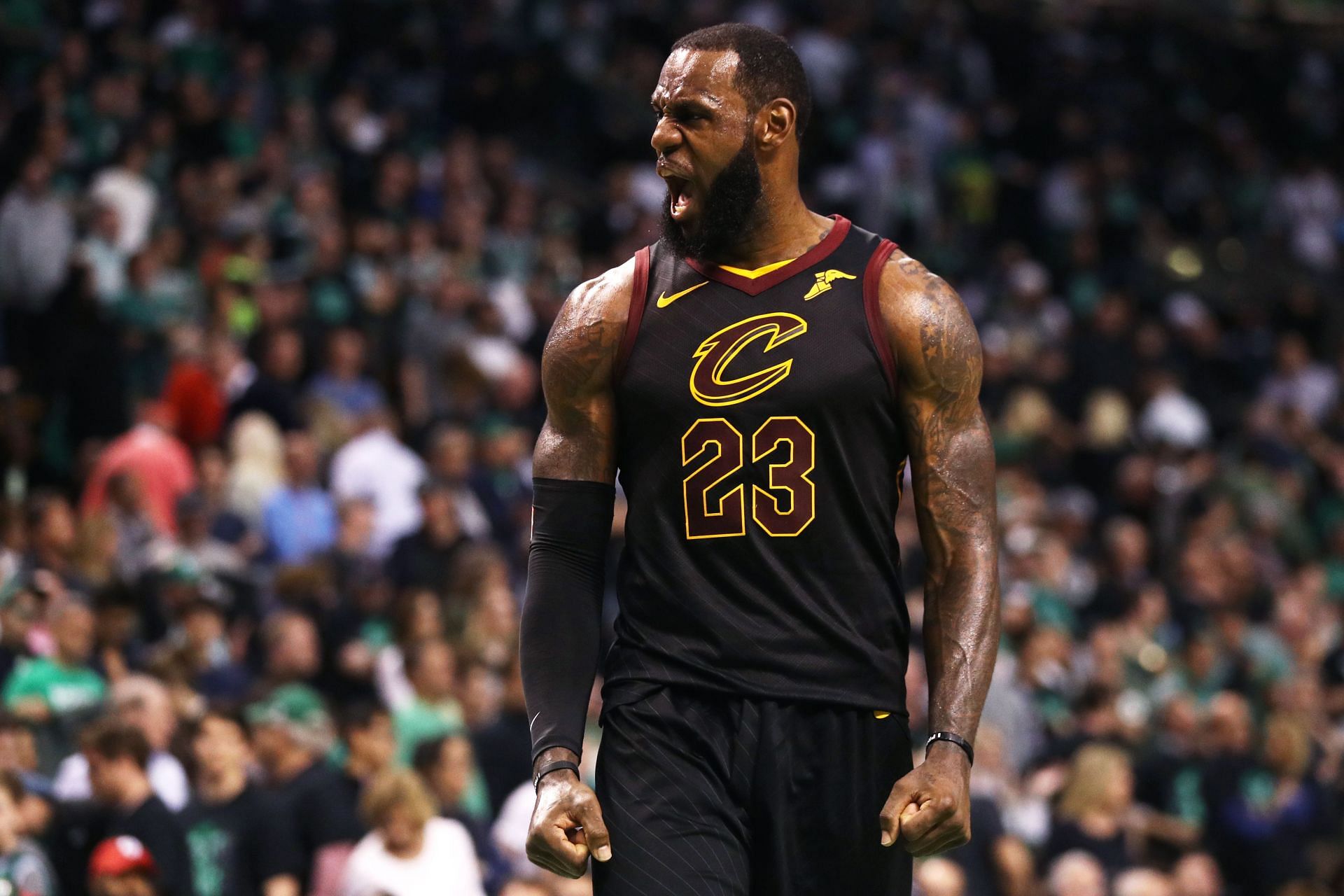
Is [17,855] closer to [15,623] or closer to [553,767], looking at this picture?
[15,623]

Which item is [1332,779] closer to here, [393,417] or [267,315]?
[393,417]

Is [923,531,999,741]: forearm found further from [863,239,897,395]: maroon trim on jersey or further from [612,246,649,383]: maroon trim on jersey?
[612,246,649,383]: maroon trim on jersey

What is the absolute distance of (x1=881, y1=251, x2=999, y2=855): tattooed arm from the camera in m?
3.62

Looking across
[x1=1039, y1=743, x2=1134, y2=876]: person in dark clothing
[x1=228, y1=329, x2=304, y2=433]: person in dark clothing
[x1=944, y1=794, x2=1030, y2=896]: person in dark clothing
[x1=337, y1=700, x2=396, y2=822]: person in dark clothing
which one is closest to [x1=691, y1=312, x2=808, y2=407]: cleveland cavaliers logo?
[x1=337, y1=700, x2=396, y2=822]: person in dark clothing

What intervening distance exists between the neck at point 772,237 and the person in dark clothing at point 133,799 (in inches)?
162

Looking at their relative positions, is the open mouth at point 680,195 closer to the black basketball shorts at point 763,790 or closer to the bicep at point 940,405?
the bicep at point 940,405

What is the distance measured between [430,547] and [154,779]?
288 centimetres

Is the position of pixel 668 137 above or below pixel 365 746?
above

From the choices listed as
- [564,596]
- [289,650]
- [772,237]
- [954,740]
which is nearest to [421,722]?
[289,650]

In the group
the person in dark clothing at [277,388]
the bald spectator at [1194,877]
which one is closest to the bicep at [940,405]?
the bald spectator at [1194,877]

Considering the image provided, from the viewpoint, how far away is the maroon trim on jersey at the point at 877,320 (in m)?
3.64

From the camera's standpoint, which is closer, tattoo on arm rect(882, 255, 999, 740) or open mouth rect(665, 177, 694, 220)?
tattoo on arm rect(882, 255, 999, 740)

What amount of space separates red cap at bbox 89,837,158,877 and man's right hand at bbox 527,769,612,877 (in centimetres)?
356

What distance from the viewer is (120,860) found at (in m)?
6.66
